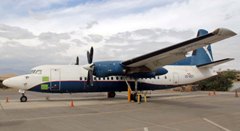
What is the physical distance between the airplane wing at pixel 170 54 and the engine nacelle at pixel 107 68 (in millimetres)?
547

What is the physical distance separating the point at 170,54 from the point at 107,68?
4914 mm

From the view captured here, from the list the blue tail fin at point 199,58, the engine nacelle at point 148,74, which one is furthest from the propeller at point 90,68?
the blue tail fin at point 199,58

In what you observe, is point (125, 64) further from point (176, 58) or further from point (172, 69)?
point (172, 69)

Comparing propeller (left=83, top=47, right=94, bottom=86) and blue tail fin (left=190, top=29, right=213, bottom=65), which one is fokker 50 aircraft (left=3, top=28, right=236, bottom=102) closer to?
propeller (left=83, top=47, right=94, bottom=86)

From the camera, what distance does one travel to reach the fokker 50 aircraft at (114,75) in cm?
2030

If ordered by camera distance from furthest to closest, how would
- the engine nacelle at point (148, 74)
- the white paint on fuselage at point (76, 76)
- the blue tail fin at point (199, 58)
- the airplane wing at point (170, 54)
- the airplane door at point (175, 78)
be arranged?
1. the blue tail fin at point (199, 58)
2. the airplane door at point (175, 78)
3. the engine nacelle at point (148, 74)
4. the white paint on fuselage at point (76, 76)
5. the airplane wing at point (170, 54)

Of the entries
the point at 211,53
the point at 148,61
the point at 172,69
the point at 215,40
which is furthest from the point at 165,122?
the point at 211,53

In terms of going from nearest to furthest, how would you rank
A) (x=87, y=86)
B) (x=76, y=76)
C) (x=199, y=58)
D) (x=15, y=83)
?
(x=15, y=83) < (x=76, y=76) < (x=87, y=86) < (x=199, y=58)

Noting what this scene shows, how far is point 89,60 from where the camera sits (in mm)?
22781

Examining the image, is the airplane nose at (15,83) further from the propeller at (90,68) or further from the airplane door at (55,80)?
the propeller at (90,68)

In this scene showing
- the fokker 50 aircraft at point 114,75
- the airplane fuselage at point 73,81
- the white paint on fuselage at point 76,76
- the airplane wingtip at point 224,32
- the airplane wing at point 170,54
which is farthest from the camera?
the airplane fuselage at point 73,81

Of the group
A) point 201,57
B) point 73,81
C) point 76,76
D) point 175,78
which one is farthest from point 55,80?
point 201,57

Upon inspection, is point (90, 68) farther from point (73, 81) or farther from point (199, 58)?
point (199, 58)

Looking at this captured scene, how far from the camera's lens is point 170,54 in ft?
60.3
